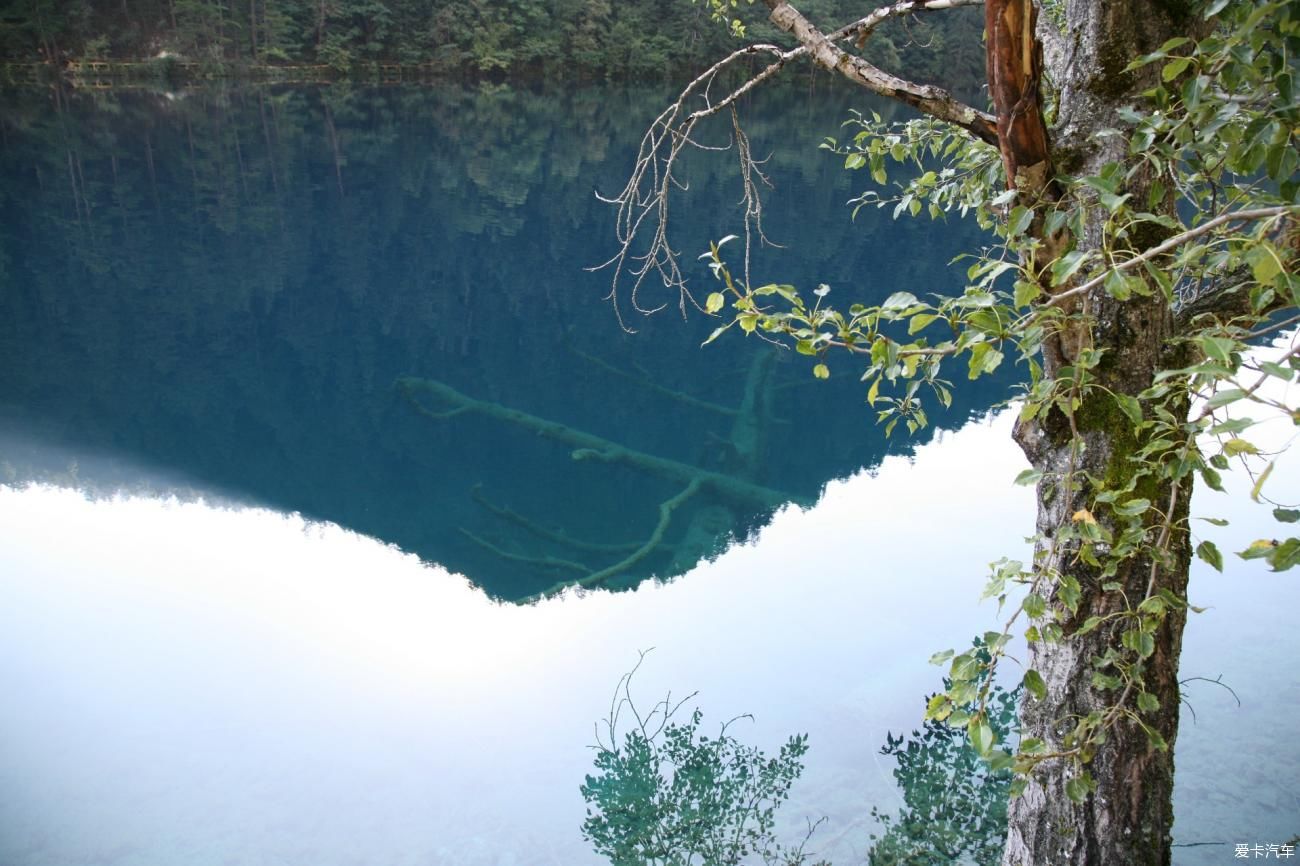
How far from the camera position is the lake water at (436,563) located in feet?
15.7

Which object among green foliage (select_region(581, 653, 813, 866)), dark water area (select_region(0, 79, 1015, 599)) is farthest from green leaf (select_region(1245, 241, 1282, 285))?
dark water area (select_region(0, 79, 1015, 599))

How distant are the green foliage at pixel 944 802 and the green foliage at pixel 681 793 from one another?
1.45 feet

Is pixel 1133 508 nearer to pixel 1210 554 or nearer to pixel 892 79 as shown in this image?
pixel 1210 554

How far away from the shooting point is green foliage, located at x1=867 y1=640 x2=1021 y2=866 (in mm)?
4113

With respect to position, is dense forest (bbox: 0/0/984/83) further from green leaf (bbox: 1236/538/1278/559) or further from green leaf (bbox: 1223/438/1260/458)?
green leaf (bbox: 1236/538/1278/559)

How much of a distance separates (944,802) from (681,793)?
46.6 inches

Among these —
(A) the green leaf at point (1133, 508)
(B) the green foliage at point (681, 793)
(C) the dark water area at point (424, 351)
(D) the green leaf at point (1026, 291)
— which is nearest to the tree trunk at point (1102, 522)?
(A) the green leaf at point (1133, 508)

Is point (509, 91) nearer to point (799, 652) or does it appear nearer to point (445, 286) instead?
point (445, 286)

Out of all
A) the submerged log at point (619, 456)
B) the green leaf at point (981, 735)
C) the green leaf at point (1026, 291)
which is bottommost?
the green leaf at point (981, 735)

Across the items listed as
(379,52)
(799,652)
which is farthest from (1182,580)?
(379,52)

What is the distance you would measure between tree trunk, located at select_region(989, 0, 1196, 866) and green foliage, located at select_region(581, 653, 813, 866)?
188 centimetres

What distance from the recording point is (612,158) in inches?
990

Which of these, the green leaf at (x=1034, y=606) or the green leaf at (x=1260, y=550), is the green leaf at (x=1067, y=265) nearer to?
the green leaf at (x=1260, y=550)

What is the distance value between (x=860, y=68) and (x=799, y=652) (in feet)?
13.9
